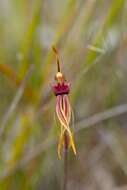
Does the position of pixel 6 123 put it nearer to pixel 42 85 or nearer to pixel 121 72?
pixel 42 85

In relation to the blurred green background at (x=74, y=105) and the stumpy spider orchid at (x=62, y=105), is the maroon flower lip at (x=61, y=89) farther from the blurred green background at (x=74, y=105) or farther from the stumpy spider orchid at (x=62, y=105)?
the blurred green background at (x=74, y=105)

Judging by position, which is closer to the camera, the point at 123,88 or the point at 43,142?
the point at 43,142

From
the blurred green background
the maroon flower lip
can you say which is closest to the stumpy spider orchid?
the maroon flower lip

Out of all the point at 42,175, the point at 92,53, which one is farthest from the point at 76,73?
the point at 42,175

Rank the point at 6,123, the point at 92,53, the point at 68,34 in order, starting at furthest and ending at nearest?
the point at 68,34, the point at 6,123, the point at 92,53

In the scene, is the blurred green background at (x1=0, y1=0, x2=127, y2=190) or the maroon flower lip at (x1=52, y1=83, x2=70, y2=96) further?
the blurred green background at (x1=0, y1=0, x2=127, y2=190)

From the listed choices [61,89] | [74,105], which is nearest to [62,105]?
[61,89]

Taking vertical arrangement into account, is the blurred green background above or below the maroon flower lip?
above

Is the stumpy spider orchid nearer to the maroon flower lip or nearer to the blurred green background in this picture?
the maroon flower lip

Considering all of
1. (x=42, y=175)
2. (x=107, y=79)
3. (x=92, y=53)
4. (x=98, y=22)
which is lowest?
(x=42, y=175)
